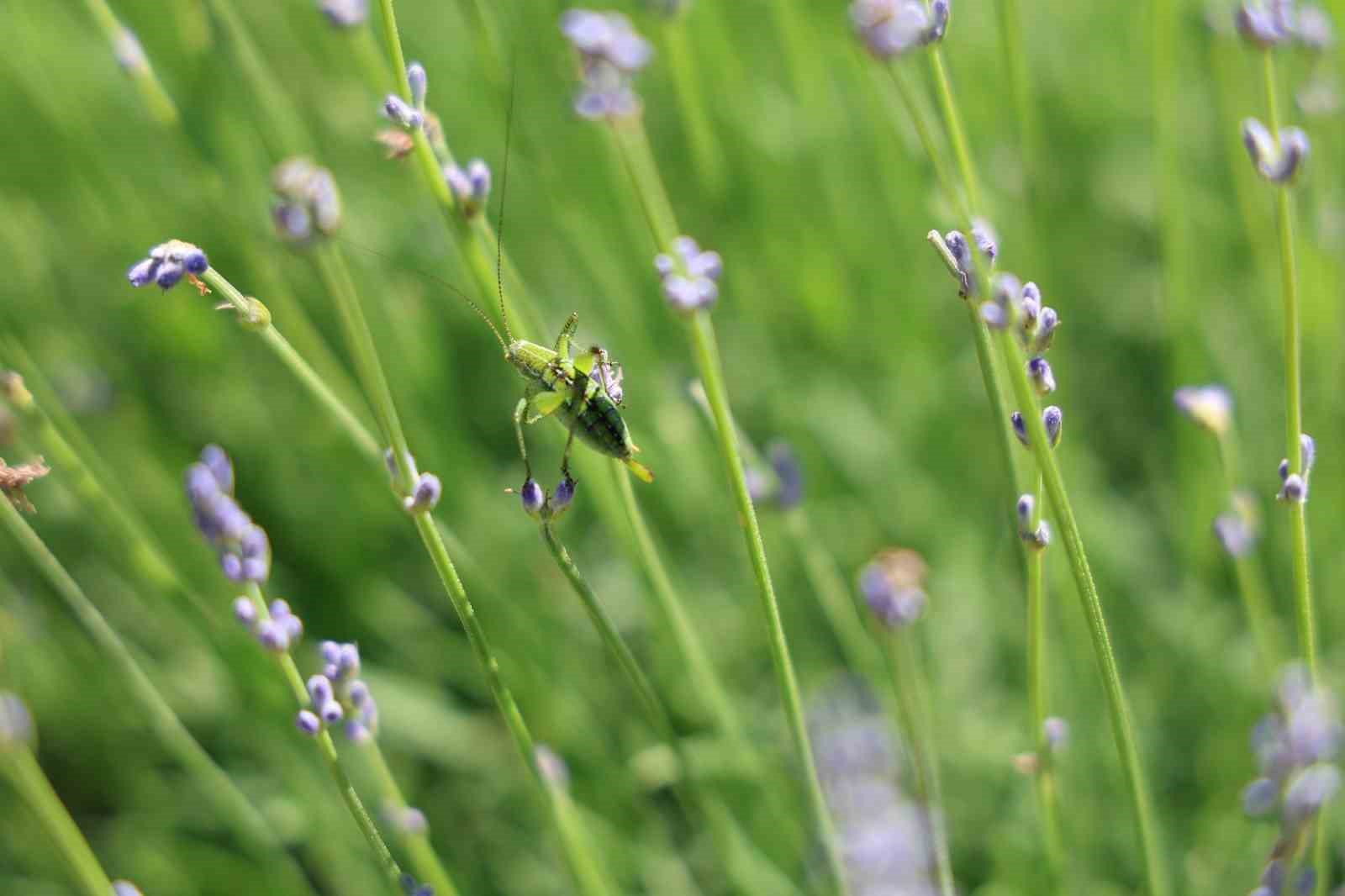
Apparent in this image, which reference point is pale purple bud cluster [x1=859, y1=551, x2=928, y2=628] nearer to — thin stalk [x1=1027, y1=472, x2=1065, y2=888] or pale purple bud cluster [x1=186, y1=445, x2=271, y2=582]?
thin stalk [x1=1027, y1=472, x2=1065, y2=888]

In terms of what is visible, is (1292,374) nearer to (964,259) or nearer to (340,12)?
(964,259)

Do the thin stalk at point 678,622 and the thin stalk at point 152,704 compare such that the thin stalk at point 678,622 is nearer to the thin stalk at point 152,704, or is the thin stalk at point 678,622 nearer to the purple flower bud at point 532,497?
the purple flower bud at point 532,497

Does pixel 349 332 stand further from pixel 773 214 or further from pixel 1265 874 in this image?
pixel 773 214

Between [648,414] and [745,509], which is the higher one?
[648,414]

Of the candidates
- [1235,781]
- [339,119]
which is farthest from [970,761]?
[339,119]

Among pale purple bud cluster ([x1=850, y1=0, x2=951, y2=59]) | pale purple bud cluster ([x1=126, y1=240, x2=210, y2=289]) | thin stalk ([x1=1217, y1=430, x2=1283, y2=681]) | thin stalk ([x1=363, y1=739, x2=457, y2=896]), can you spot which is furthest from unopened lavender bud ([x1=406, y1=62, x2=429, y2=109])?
thin stalk ([x1=1217, y1=430, x2=1283, y2=681])

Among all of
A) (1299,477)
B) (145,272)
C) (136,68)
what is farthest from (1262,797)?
(136,68)
